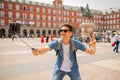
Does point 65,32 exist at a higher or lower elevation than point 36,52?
higher

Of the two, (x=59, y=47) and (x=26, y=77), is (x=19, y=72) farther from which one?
(x=59, y=47)

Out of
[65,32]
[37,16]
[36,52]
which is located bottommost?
[36,52]

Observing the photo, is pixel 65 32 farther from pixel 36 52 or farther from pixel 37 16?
pixel 37 16

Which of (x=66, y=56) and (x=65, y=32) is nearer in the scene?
(x=65, y=32)

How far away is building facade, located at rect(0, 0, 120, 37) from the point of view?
57344 mm

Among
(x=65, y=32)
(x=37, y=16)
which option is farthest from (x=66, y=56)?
(x=37, y=16)

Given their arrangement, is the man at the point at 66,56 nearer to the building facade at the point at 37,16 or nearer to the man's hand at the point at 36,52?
the man's hand at the point at 36,52

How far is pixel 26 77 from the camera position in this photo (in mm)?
6250

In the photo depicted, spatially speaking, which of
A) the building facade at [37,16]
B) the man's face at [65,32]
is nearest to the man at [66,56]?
the man's face at [65,32]

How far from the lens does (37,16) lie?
64.3 meters

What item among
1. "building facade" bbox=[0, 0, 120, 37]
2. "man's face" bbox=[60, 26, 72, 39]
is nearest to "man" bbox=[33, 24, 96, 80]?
"man's face" bbox=[60, 26, 72, 39]

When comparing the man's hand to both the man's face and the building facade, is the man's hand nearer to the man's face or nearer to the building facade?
the man's face

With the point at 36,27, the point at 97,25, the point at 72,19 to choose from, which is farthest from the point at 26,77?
the point at 97,25

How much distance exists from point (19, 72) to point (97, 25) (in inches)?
3260
